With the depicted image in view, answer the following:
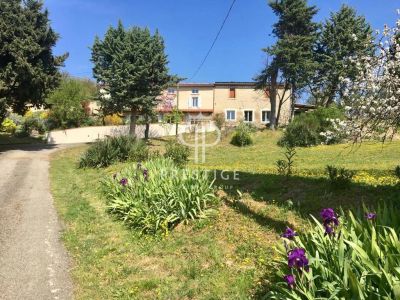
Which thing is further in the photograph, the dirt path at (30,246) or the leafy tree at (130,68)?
the leafy tree at (130,68)

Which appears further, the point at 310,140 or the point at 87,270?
the point at 310,140

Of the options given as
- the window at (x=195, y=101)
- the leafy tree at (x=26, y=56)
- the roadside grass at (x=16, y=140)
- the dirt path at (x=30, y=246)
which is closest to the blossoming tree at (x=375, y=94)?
the dirt path at (x=30, y=246)

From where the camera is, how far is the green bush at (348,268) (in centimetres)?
362

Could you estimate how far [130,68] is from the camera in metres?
31.8

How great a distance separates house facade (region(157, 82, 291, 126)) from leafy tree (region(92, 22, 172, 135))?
21.6m

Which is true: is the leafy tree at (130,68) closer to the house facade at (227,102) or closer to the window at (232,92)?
the house facade at (227,102)

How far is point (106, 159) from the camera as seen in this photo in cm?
1820

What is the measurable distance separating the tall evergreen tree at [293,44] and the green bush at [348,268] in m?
37.9

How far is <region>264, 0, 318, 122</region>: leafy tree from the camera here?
41.1m

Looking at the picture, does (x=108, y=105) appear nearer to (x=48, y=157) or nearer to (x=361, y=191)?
(x=48, y=157)

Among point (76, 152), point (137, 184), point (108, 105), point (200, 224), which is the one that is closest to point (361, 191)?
point (200, 224)

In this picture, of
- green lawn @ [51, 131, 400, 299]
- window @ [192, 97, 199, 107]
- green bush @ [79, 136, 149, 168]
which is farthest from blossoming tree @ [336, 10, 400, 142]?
window @ [192, 97, 199, 107]

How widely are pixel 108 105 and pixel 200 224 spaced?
87.8 ft

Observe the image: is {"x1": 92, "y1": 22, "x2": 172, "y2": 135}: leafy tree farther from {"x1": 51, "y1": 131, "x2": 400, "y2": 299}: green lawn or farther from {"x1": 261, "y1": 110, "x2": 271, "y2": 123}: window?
{"x1": 261, "y1": 110, "x2": 271, "y2": 123}: window
